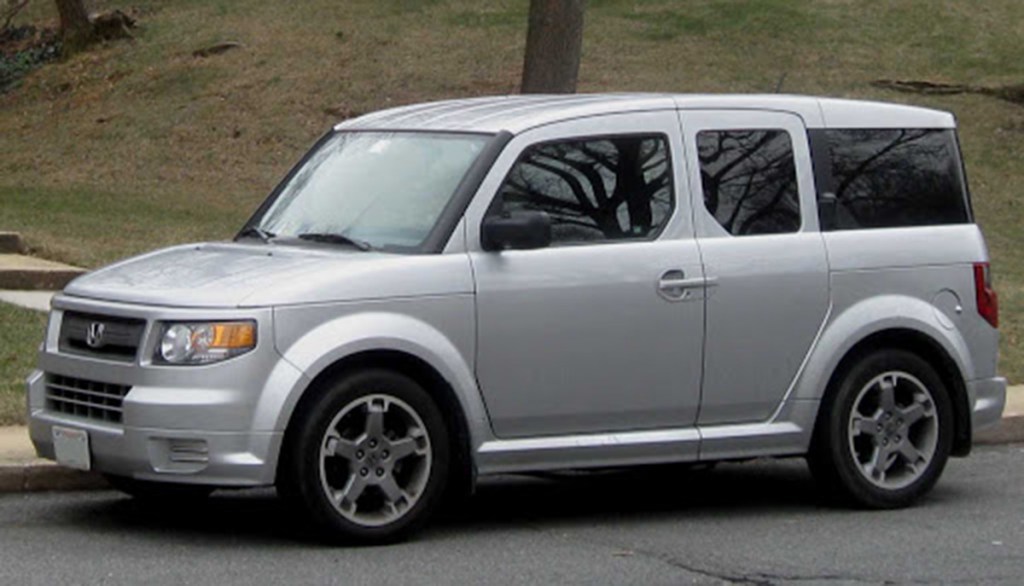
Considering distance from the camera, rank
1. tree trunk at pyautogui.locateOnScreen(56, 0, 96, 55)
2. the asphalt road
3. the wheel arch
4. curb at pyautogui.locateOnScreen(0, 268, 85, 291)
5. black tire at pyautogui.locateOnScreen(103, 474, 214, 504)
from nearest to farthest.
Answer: the asphalt road
black tire at pyautogui.locateOnScreen(103, 474, 214, 504)
the wheel arch
curb at pyautogui.locateOnScreen(0, 268, 85, 291)
tree trunk at pyautogui.locateOnScreen(56, 0, 96, 55)

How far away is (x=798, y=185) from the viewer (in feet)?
29.9

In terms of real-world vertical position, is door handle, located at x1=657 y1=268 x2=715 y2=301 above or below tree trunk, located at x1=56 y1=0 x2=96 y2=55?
below

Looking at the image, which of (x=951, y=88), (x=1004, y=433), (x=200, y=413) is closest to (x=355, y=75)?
(x=951, y=88)

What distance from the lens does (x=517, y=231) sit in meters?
8.20

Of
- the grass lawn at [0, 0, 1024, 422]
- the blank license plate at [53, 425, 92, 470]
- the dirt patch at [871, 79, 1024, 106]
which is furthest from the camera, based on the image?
the dirt patch at [871, 79, 1024, 106]

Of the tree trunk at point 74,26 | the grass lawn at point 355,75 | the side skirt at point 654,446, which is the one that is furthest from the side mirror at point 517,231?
the tree trunk at point 74,26

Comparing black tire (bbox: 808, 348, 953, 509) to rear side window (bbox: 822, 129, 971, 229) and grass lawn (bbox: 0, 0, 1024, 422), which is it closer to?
rear side window (bbox: 822, 129, 971, 229)

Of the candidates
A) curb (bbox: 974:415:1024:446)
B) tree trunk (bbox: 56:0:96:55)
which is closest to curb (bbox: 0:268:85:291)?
curb (bbox: 974:415:1024:446)

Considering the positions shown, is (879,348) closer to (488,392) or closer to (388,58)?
(488,392)

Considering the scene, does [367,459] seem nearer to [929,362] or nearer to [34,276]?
[929,362]

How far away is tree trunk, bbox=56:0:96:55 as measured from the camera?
31.1 m

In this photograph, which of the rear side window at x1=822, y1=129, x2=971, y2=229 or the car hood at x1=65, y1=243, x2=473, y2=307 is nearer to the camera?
the car hood at x1=65, y1=243, x2=473, y2=307

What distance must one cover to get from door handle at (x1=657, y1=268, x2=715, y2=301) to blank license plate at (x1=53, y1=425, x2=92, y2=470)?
8.09 feet

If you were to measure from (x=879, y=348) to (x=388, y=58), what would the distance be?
20.0 meters
